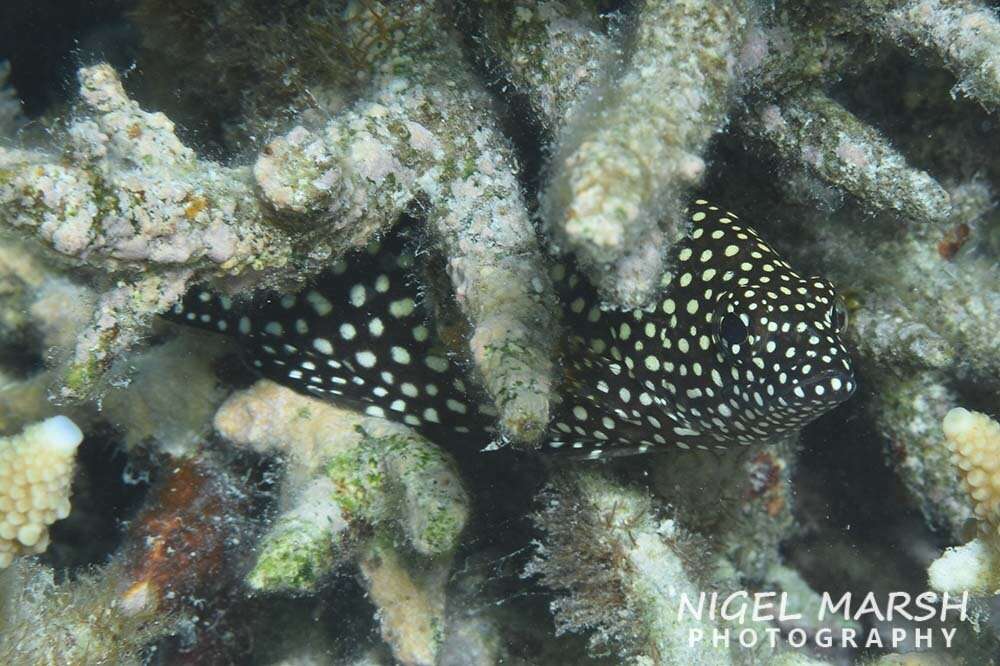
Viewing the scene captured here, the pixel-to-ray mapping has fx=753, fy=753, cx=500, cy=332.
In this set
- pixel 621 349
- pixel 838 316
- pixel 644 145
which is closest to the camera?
pixel 644 145

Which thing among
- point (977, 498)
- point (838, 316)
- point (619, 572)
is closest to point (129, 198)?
point (619, 572)

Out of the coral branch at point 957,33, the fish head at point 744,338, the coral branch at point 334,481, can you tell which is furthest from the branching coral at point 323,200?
the coral branch at point 957,33

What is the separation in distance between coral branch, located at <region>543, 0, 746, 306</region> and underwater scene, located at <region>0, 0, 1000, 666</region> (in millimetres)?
18

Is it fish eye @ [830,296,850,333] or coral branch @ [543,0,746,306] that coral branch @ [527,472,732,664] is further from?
coral branch @ [543,0,746,306]

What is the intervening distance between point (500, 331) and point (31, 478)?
8.29 ft

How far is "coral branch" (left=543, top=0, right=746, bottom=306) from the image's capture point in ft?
8.53

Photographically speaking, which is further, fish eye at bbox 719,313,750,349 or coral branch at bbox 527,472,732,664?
coral branch at bbox 527,472,732,664

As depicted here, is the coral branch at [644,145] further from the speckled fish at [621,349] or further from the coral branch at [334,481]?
the coral branch at [334,481]

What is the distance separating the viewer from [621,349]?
427cm

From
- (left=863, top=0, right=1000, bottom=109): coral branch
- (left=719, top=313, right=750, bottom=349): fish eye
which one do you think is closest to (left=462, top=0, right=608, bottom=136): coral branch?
(left=719, top=313, right=750, bottom=349): fish eye

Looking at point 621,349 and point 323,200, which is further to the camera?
point 621,349

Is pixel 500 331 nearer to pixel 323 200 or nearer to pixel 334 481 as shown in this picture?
pixel 323 200

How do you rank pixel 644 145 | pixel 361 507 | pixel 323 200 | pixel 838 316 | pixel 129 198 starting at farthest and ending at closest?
1. pixel 361 507
2. pixel 838 316
3. pixel 323 200
4. pixel 129 198
5. pixel 644 145

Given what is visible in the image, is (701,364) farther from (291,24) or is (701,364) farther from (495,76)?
(291,24)
